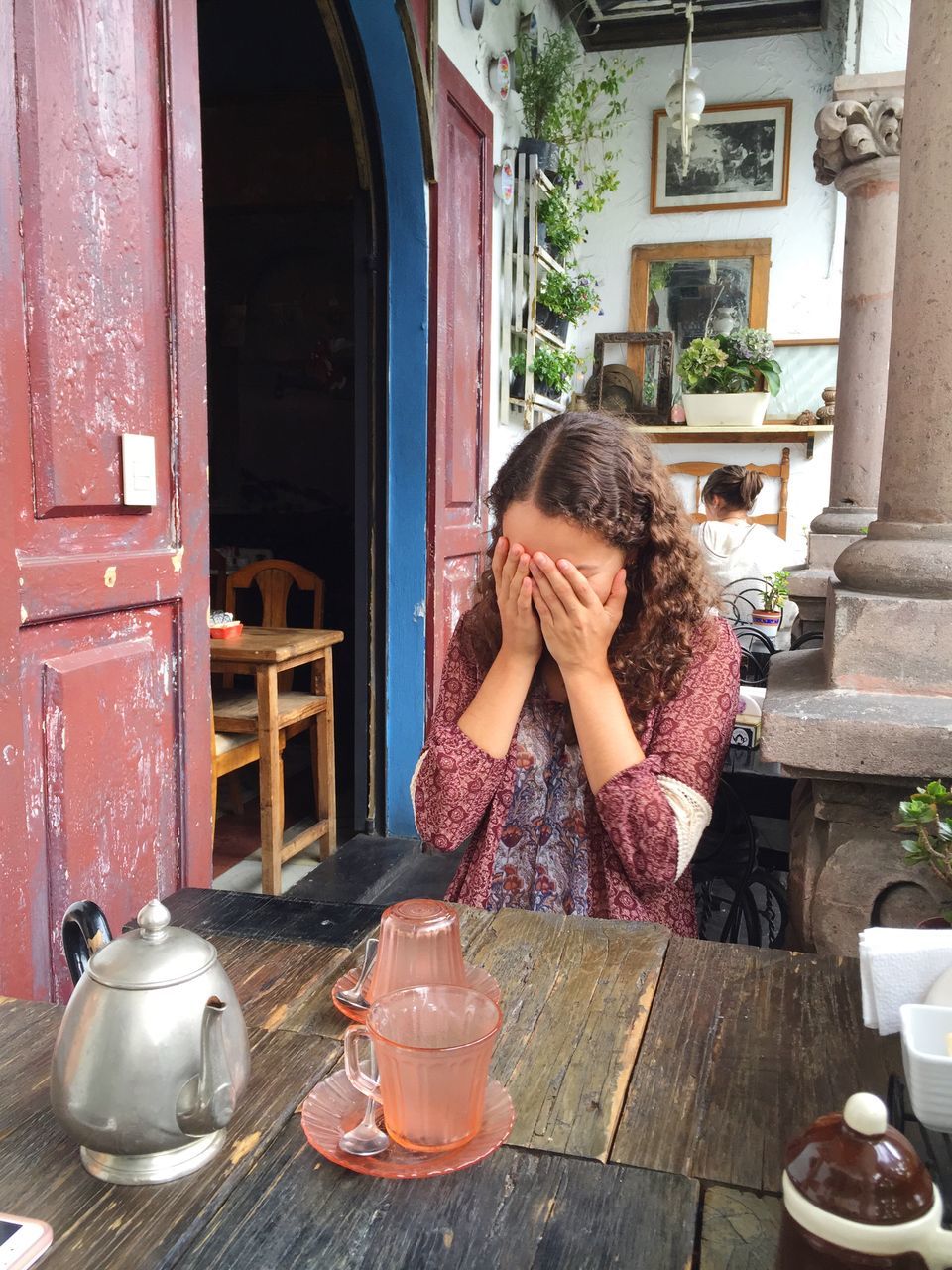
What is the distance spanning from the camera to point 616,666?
160 cm

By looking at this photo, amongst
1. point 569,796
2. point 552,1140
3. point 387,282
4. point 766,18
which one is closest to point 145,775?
point 569,796

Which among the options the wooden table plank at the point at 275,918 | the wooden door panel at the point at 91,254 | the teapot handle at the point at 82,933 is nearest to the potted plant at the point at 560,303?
the wooden door panel at the point at 91,254

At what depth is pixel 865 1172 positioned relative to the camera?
52cm

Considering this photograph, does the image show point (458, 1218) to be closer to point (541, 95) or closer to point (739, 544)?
point (739, 544)

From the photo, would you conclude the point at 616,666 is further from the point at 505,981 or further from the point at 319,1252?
the point at 319,1252

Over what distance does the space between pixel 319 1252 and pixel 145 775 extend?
1.42 m

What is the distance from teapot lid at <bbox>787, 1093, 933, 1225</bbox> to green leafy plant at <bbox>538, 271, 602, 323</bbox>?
506 cm

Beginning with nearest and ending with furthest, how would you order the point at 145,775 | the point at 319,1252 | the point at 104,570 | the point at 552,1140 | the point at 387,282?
the point at 319,1252 → the point at 552,1140 → the point at 104,570 → the point at 145,775 → the point at 387,282

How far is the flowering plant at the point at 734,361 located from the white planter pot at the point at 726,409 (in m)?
0.07

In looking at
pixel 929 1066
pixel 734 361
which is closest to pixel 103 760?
pixel 929 1066

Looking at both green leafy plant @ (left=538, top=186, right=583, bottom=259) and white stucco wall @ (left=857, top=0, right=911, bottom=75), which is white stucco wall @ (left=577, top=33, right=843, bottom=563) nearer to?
green leafy plant @ (left=538, top=186, right=583, bottom=259)

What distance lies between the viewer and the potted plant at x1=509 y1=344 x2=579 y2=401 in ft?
15.8

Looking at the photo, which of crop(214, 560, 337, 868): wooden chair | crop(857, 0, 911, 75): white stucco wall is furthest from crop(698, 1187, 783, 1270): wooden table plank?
crop(857, 0, 911, 75): white stucco wall

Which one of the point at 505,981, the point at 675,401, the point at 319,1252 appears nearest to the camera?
the point at 319,1252
